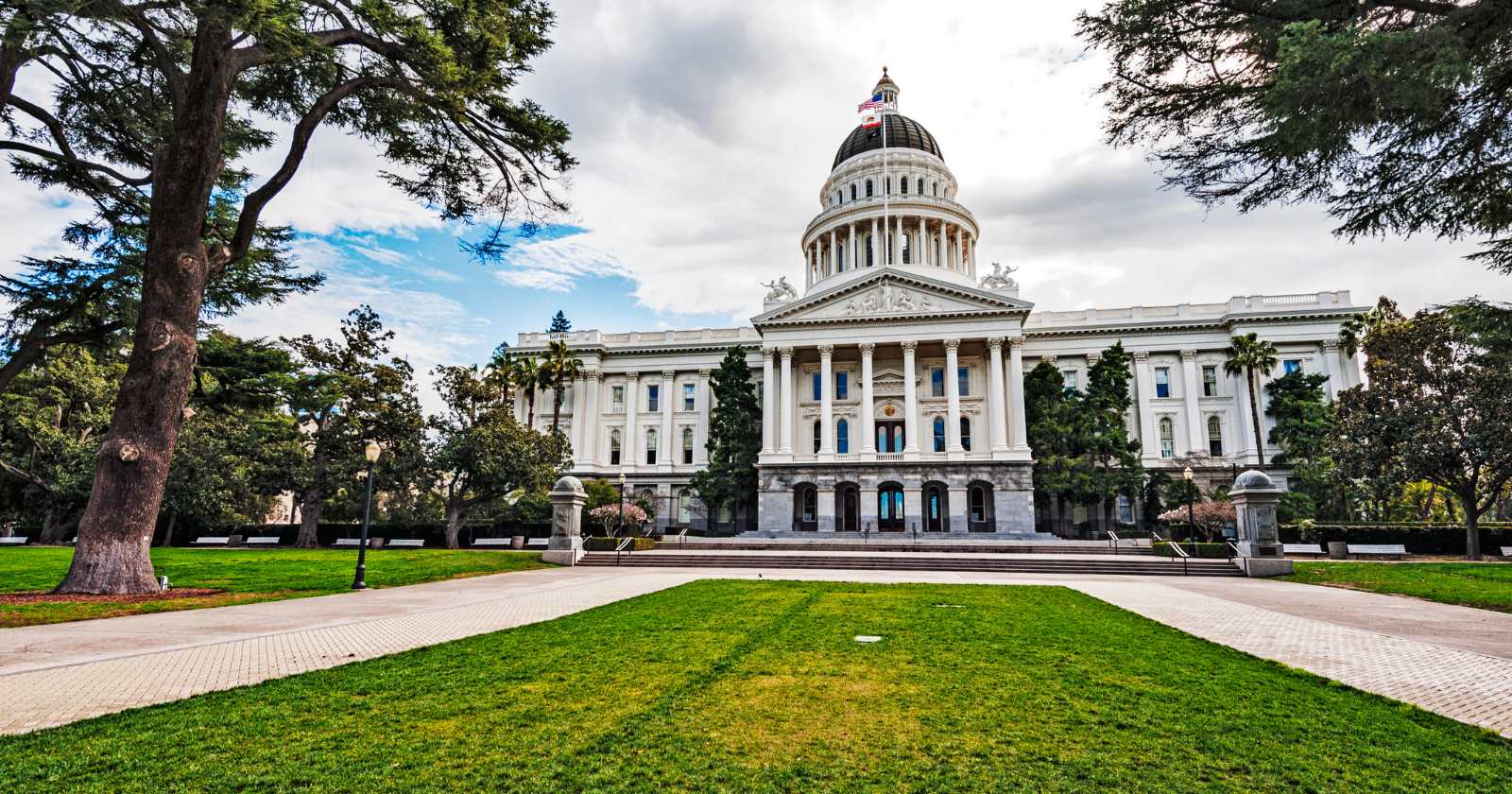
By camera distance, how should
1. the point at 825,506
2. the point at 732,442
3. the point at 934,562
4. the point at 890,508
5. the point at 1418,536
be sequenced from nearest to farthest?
the point at 934,562 < the point at 1418,536 < the point at 825,506 < the point at 890,508 < the point at 732,442

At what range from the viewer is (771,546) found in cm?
3281

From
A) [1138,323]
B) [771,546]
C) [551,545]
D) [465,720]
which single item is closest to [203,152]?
[465,720]

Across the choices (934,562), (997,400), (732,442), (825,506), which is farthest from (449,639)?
(997,400)

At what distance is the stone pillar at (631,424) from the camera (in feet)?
177

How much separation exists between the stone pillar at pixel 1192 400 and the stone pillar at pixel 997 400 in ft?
44.0

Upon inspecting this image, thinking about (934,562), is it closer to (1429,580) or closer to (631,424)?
(1429,580)

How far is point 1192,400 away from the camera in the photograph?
4716 cm

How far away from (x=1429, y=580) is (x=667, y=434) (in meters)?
43.1

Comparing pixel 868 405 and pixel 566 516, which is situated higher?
pixel 868 405

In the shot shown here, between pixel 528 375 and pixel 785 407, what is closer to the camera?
pixel 785 407

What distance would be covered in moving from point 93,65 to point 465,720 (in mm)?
16382

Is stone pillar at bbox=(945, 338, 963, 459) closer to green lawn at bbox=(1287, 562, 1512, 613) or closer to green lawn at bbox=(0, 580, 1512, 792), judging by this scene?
green lawn at bbox=(1287, 562, 1512, 613)

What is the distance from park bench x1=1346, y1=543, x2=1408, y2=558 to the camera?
95.8ft

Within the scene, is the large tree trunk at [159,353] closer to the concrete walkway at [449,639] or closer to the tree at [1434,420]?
the concrete walkway at [449,639]
